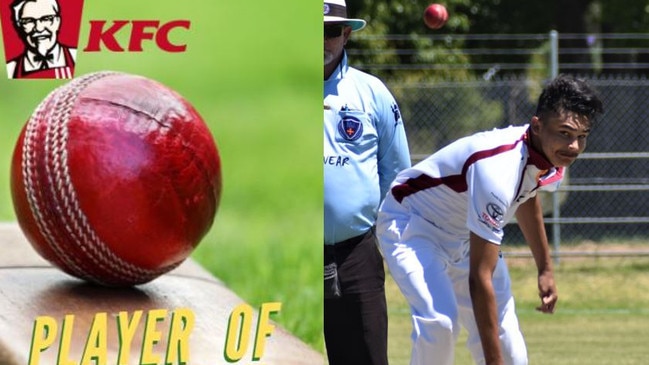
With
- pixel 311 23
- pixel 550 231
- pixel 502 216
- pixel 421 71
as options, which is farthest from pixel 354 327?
pixel 421 71

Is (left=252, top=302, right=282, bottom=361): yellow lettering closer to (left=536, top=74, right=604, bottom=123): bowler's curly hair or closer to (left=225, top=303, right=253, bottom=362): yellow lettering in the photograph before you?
(left=225, top=303, right=253, bottom=362): yellow lettering

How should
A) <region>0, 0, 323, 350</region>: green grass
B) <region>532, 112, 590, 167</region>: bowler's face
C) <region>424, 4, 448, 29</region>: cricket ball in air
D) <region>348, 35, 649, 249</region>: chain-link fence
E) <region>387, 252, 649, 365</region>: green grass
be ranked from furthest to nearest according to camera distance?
1. <region>348, 35, 649, 249</region>: chain-link fence
2. <region>424, 4, 448, 29</region>: cricket ball in air
3. <region>387, 252, 649, 365</region>: green grass
4. <region>532, 112, 590, 167</region>: bowler's face
5. <region>0, 0, 323, 350</region>: green grass

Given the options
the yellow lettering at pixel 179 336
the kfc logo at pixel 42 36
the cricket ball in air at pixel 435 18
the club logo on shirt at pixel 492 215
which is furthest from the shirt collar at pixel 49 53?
the cricket ball in air at pixel 435 18

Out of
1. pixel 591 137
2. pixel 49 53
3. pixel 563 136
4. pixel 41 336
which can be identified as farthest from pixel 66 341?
pixel 591 137

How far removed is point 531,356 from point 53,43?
21.1 feet

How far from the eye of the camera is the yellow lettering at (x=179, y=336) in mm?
3932

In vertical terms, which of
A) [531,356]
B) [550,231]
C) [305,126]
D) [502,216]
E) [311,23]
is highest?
[311,23]

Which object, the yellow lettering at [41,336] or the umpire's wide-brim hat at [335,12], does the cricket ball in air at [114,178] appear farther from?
the umpire's wide-brim hat at [335,12]

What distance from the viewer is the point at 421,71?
911 inches

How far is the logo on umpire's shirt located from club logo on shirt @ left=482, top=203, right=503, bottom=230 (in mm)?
684

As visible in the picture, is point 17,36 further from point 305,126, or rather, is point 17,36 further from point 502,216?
point 502,216

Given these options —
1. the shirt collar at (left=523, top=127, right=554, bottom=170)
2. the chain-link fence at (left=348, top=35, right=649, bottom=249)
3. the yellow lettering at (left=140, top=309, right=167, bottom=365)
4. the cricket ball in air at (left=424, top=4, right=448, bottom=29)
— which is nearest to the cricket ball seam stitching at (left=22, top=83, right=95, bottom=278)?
the yellow lettering at (left=140, top=309, right=167, bottom=365)

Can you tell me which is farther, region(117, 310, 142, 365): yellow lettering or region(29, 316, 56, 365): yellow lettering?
region(117, 310, 142, 365): yellow lettering

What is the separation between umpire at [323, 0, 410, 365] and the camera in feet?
17.8
